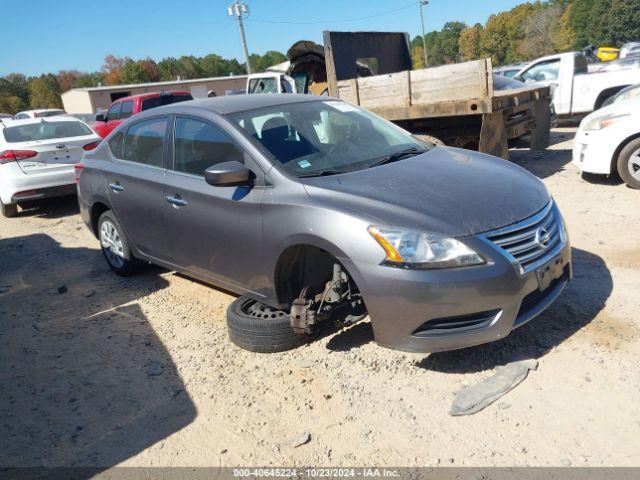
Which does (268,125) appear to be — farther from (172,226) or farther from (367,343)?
(367,343)

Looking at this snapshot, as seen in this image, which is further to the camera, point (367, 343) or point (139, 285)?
point (139, 285)

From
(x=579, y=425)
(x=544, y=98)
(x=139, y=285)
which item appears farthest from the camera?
(x=544, y=98)

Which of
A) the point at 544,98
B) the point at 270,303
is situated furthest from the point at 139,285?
the point at 544,98

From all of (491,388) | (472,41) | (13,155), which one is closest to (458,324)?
(491,388)

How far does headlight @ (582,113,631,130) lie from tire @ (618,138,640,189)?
0.36 metres

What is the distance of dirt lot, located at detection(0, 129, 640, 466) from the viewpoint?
2719 mm

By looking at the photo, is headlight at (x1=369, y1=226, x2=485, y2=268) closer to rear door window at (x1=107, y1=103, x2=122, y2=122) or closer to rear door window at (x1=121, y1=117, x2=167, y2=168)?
rear door window at (x1=121, y1=117, x2=167, y2=168)

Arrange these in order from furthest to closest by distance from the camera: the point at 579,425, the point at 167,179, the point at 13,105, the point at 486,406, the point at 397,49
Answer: the point at 13,105 → the point at 397,49 → the point at 167,179 → the point at 486,406 → the point at 579,425

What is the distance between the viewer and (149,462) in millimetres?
2836

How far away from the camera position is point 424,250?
115 inches

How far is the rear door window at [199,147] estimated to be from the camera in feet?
12.7

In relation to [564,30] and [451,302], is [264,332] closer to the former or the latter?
[451,302]

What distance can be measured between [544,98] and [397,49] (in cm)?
363

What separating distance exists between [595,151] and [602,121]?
0.41 m
